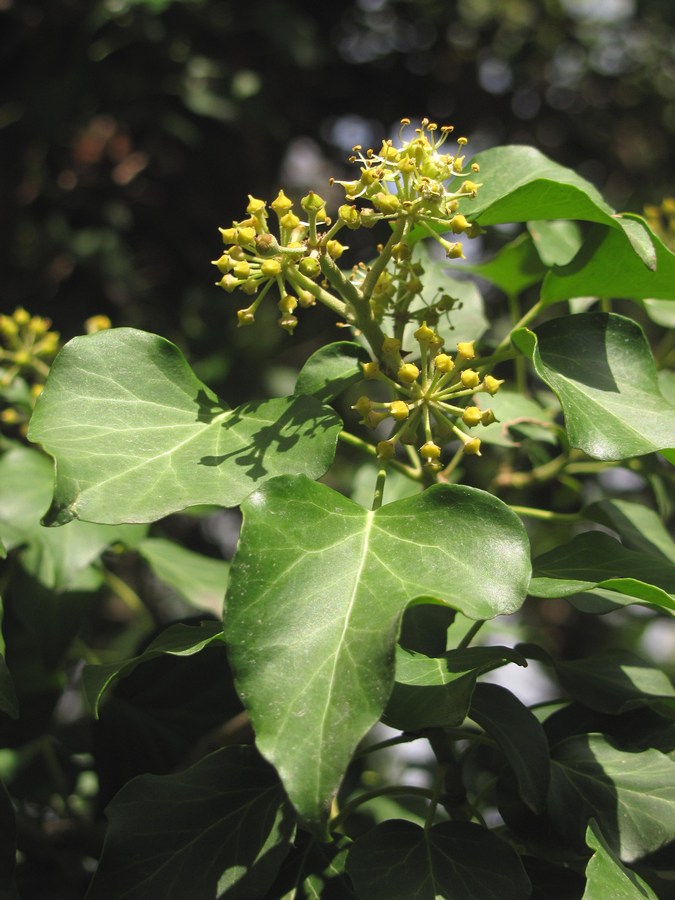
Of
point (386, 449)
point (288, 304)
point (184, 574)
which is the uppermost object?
point (288, 304)

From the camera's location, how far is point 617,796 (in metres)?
0.91

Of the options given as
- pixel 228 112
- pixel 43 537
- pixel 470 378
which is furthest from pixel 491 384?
pixel 228 112

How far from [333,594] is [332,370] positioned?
29cm

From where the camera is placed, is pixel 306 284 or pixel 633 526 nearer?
pixel 306 284

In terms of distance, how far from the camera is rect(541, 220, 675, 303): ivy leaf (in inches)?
38.3

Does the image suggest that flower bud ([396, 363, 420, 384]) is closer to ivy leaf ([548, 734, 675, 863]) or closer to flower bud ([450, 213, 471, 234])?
flower bud ([450, 213, 471, 234])

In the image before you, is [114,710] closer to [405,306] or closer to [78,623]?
[78,623]

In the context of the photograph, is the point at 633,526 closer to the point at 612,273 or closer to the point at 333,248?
the point at 612,273

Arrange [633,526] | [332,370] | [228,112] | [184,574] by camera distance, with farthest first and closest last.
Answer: [228,112]
[184,574]
[633,526]
[332,370]

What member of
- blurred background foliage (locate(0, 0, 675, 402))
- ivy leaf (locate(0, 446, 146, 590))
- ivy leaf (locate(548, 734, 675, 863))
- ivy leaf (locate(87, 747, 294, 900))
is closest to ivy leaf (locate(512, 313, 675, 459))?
ivy leaf (locate(548, 734, 675, 863))

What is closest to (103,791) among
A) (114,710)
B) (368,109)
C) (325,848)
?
(114,710)

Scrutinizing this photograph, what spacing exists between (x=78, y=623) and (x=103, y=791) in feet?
0.73

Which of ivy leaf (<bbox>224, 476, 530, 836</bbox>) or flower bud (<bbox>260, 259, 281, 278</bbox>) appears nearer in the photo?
ivy leaf (<bbox>224, 476, 530, 836</bbox>)

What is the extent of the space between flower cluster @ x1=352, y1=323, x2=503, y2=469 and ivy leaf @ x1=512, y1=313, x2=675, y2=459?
0.06m
